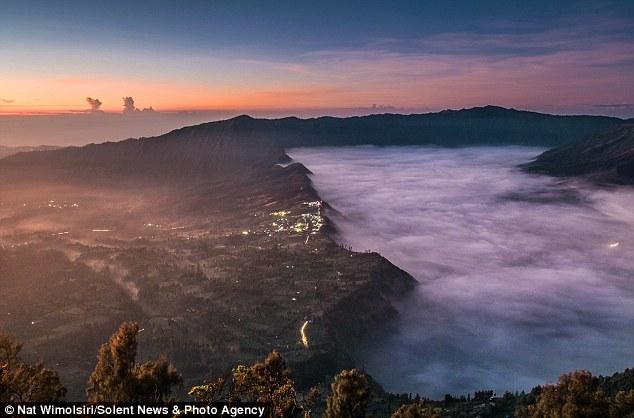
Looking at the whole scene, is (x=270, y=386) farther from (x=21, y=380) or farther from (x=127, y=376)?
(x=21, y=380)

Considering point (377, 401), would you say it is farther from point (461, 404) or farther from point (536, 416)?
point (536, 416)

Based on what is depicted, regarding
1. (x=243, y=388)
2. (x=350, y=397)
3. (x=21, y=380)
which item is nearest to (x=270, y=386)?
(x=243, y=388)

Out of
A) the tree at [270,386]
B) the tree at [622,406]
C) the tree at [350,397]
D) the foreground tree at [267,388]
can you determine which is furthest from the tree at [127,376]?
the tree at [622,406]

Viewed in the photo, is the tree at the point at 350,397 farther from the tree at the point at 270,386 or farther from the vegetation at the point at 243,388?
the tree at the point at 270,386

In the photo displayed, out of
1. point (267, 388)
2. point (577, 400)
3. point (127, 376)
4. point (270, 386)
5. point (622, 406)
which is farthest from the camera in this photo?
point (622, 406)

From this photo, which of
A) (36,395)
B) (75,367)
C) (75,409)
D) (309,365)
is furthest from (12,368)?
(75,367)
